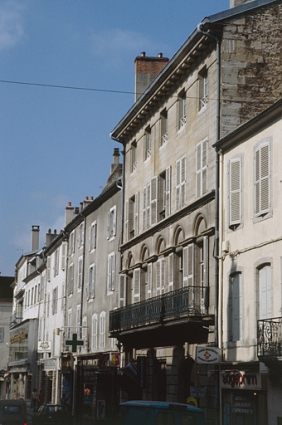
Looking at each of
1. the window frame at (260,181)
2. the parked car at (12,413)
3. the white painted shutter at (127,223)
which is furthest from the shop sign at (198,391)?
the white painted shutter at (127,223)

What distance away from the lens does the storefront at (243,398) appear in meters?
20.6

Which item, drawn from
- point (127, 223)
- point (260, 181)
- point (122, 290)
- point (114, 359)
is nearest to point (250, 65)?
point (260, 181)

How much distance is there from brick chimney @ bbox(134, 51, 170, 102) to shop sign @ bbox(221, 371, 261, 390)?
54.4ft

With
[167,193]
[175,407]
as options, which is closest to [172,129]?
[167,193]

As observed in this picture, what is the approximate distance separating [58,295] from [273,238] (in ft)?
109

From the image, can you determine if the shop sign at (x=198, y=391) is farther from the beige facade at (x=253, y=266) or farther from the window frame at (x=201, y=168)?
the window frame at (x=201, y=168)

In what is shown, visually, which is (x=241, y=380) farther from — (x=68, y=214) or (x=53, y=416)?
(x=68, y=214)

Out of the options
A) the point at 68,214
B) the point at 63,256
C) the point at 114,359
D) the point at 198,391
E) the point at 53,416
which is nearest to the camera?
the point at 198,391

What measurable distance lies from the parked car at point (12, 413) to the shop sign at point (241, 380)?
11874 millimetres

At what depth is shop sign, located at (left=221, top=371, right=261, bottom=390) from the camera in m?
20.8

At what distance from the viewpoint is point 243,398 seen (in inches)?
848

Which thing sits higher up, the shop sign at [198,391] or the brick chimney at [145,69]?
the brick chimney at [145,69]

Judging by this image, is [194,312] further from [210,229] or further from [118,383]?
[118,383]

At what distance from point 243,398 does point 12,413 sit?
1340 centimetres
